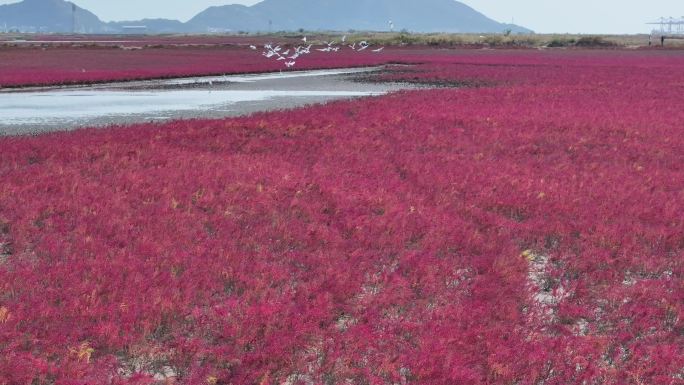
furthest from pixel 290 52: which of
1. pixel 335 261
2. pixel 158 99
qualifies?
pixel 335 261

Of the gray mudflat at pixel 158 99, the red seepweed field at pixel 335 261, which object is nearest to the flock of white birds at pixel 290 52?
the gray mudflat at pixel 158 99

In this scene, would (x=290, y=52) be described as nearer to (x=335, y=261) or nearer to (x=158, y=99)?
(x=158, y=99)

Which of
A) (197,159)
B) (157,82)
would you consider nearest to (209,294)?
(197,159)

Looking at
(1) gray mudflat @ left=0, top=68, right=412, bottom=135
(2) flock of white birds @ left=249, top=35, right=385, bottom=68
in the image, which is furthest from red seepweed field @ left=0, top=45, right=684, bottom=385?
(2) flock of white birds @ left=249, top=35, right=385, bottom=68

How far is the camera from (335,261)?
7902mm

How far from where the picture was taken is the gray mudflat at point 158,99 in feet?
70.3

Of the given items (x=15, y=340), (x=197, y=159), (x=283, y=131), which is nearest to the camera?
(x=15, y=340)

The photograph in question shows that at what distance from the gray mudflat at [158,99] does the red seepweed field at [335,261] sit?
5.44 m

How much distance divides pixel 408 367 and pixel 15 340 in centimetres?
332

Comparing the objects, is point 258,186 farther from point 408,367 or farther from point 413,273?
point 408,367

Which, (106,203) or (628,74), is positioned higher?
(628,74)

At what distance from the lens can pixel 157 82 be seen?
137 ft

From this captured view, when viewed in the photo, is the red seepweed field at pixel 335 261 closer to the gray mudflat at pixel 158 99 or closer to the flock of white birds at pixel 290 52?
the gray mudflat at pixel 158 99

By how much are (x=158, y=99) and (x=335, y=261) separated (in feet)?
78.3
